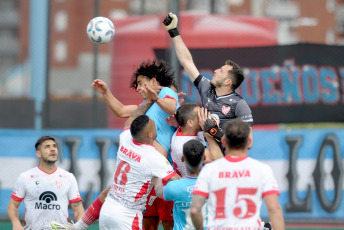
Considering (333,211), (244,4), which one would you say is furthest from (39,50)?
(244,4)

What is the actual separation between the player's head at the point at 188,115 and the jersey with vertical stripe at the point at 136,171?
0.50 metres

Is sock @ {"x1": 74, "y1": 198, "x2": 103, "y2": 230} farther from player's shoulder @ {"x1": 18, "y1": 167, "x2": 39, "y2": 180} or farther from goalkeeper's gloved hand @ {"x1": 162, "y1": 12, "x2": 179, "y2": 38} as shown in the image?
goalkeeper's gloved hand @ {"x1": 162, "y1": 12, "x2": 179, "y2": 38}

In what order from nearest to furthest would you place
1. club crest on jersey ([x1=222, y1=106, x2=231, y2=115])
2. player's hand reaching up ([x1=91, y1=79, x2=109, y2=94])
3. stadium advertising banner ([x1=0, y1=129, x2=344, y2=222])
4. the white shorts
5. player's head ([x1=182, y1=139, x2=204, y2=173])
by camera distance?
1. player's head ([x1=182, y1=139, x2=204, y2=173])
2. the white shorts
3. club crest on jersey ([x1=222, y1=106, x2=231, y2=115])
4. player's hand reaching up ([x1=91, y1=79, x2=109, y2=94])
5. stadium advertising banner ([x1=0, y1=129, x2=344, y2=222])

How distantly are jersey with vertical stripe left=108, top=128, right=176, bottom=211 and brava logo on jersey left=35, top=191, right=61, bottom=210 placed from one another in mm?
1663

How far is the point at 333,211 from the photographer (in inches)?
458

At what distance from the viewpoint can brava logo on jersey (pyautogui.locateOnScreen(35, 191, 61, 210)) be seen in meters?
8.22

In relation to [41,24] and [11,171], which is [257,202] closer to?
[11,171]

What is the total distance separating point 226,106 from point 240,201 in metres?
1.84

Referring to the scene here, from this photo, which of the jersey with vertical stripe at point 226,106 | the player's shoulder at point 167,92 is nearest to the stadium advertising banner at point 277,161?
the player's shoulder at point 167,92

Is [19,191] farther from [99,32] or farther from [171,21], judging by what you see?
[171,21]

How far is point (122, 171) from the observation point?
6.71 m

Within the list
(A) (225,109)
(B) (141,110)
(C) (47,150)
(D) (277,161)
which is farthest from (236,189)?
(D) (277,161)

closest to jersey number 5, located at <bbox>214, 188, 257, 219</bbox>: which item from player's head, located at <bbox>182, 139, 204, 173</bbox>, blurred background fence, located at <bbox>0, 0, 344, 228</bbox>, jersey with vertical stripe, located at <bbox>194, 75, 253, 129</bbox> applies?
player's head, located at <bbox>182, 139, 204, 173</bbox>

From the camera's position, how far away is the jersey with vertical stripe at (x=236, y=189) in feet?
17.0
